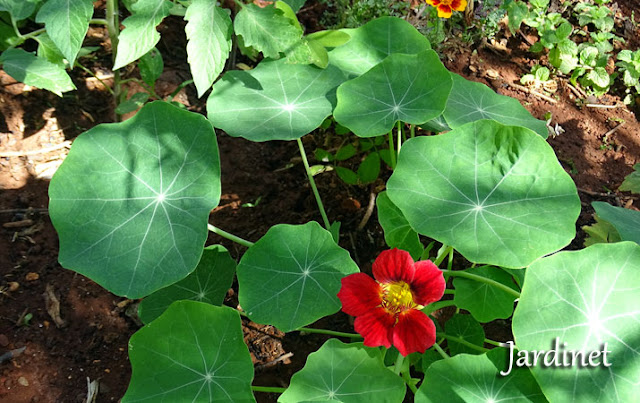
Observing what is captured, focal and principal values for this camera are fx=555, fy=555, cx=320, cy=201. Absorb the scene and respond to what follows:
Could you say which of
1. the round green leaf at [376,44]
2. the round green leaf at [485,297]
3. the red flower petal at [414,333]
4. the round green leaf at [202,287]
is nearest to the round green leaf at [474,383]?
the red flower petal at [414,333]

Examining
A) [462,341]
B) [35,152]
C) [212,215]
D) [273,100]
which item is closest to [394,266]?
[462,341]

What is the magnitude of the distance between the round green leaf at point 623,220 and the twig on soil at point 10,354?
66.3 inches

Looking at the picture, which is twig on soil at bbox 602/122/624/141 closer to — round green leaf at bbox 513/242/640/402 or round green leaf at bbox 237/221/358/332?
round green leaf at bbox 513/242/640/402

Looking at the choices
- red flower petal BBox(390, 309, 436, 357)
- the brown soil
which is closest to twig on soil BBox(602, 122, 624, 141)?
the brown soil

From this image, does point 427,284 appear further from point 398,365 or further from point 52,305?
point 52,305

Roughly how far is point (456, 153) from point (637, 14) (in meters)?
2.05

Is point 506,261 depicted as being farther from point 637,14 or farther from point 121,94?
point 637,14

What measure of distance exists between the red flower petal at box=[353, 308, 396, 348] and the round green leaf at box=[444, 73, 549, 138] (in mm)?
726

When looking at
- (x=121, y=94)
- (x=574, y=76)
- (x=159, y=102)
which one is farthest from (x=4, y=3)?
(x=574, y=76)

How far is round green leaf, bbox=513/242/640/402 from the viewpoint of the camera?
4.00 feet

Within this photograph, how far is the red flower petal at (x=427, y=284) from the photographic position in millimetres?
1252

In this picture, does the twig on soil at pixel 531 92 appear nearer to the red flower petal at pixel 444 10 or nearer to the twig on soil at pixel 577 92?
the twig on soil at pixel 577 92

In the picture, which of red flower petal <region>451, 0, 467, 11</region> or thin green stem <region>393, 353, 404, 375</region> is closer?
thin green stem <region>393, 353, 404, 375</region>

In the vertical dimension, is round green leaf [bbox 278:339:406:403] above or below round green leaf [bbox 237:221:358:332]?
below
